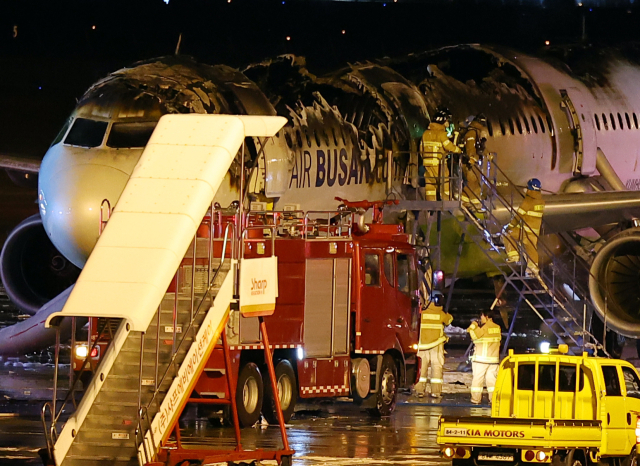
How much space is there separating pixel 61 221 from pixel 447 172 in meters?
5.72

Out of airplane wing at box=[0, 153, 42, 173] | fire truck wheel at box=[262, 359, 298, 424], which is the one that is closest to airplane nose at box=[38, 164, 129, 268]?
fire truck wheel at box=[262, 359, 298, 424]

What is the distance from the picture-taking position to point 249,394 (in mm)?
12328

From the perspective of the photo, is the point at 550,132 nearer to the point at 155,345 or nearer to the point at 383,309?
the point at 383,309

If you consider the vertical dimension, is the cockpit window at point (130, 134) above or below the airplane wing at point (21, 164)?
below

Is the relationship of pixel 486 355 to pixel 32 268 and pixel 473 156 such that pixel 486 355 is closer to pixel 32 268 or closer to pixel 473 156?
pixel 473 156

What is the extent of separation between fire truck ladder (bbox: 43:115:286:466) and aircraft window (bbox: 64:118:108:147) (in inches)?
173

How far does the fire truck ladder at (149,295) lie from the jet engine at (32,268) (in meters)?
8.91

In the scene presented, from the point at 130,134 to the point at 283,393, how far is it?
3264 mm

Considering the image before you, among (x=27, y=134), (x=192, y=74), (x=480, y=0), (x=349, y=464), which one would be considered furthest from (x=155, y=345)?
(x=27, y=134)

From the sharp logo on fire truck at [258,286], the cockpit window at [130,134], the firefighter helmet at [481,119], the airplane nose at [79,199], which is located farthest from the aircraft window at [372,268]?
the sharp logo on fire truck at [258,286]

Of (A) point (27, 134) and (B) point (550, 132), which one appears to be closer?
(B) point (550, 132)

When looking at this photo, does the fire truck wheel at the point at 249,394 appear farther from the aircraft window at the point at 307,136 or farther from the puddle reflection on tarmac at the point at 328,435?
the aircraft window at the point at 307,136

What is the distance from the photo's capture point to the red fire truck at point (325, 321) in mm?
12258

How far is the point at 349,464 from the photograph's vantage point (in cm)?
1012
